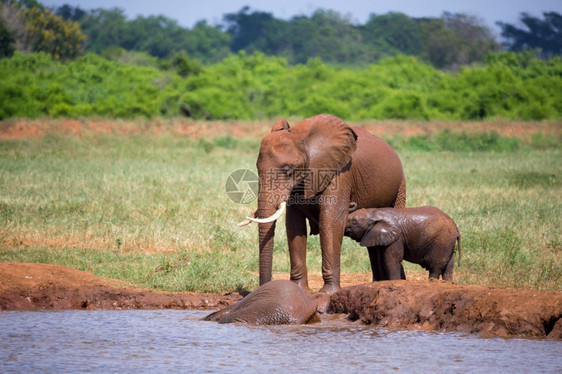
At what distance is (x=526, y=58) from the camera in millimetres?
47375

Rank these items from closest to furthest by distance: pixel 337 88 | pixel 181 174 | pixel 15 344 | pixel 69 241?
pixel 15 344
pixel 69 241
pixel 181 174
pixel 337 88

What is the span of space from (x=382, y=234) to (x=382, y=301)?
4.02 feet

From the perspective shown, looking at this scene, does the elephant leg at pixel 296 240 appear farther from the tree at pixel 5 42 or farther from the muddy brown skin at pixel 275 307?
the tree at pixel 5 42

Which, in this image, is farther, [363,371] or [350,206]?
[350,206]

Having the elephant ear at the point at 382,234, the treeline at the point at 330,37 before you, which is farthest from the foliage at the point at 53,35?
the elephant ear at the point at 382,234

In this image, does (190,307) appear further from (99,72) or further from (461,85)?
(99,72)

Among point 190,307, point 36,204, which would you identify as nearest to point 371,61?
point 36,204

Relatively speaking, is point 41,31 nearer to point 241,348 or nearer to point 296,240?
point 296,240

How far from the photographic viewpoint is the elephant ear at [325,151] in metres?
8.26

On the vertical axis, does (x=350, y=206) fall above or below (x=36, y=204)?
above

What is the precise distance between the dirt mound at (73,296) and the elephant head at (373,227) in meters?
1.42

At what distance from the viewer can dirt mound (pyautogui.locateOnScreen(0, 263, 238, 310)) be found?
827 cm

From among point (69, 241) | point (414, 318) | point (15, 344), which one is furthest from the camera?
point (69, 241)

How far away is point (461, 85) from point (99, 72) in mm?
16929
